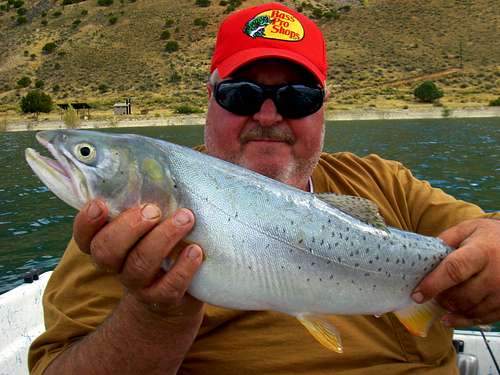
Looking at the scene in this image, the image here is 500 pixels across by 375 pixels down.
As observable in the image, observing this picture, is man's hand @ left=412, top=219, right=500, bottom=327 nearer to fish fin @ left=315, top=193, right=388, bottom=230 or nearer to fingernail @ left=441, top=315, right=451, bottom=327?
fingernail @ left=441, top=315, right=451, bottom=327

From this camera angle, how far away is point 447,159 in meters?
26.4

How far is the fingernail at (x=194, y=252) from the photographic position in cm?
236

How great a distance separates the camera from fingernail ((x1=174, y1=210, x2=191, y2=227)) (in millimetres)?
2328

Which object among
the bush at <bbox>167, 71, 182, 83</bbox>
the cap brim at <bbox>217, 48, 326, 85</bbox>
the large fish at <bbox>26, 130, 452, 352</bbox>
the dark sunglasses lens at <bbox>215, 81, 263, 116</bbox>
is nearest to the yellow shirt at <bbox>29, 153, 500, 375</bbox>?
the large fish at <bbox>26, 130, 452, 352</bbox>

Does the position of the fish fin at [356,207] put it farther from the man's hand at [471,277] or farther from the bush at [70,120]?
the bush at [70,120]

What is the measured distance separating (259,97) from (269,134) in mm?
249

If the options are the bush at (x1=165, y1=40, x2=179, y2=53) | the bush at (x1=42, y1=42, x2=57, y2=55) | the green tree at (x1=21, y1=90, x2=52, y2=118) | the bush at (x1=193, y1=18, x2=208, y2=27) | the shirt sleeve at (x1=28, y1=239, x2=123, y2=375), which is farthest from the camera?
the bush at (x1=193, y1=18, x2=208, y2=27)

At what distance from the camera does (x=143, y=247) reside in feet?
7.66

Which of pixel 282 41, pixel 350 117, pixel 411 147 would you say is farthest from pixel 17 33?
pixel 282 41

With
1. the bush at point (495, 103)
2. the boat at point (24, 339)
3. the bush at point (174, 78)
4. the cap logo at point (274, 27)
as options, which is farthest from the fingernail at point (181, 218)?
the bush at point (174, 78)

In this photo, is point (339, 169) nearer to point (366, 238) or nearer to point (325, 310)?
point (366, 238)

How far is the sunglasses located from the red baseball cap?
16 centimetres

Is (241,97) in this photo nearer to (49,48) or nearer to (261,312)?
(261,312)

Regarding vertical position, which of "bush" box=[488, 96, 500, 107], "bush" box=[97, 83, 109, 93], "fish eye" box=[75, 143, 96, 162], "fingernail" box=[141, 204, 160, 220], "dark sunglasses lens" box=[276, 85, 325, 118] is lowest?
"bush" box=[97, 83, 109, 93]
